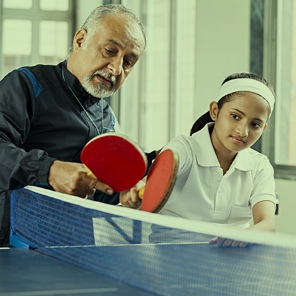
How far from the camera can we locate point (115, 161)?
2596 millimetres

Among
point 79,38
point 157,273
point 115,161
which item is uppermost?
point 79,38

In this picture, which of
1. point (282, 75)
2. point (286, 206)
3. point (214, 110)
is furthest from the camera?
point (282, 75)

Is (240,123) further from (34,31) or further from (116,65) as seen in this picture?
(34,31)

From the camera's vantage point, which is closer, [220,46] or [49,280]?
[49,280]

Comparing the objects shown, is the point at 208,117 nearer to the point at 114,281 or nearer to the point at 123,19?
the point at 123,19

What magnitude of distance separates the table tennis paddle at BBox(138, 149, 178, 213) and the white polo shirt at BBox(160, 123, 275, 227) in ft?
1.57

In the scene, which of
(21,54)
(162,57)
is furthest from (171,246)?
(21,54)

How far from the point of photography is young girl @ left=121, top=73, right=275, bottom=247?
304 cm

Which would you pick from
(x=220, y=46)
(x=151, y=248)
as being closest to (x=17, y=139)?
(x=151, y=248)

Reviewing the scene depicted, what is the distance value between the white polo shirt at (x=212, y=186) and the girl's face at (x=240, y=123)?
0.18ft

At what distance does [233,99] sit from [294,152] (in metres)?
3.28

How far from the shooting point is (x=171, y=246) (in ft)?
8.50

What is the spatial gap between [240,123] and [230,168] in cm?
17

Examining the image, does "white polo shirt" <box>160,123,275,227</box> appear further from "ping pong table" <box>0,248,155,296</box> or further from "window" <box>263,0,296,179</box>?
"window" <box>263,0,296,179</box>
